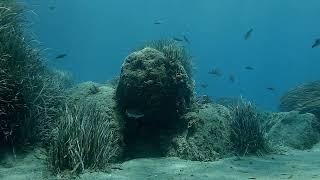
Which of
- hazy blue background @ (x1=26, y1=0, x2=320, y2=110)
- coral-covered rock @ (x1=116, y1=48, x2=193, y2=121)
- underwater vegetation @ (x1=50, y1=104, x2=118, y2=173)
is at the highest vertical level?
hazy blue background @ (x1=26, y1=0, x2=320, y2=110)

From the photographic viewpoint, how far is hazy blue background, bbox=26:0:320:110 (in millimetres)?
116188

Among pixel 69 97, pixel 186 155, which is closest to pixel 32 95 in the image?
pixel 69 97

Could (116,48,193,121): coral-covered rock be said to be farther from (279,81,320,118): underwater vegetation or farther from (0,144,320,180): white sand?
(279,81,320,118): underwater vegetation

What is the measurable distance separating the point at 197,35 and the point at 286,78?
142 feet

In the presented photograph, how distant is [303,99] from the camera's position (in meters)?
16.2

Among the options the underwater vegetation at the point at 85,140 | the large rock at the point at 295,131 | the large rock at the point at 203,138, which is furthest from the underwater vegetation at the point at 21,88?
the large rock at the point at 295,131

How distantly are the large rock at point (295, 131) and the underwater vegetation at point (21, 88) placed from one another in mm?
5714

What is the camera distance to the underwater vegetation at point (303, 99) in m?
14.4

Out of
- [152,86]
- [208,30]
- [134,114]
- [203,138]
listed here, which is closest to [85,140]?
[134,114]

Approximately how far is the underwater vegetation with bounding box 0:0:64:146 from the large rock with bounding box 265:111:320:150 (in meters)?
5.71

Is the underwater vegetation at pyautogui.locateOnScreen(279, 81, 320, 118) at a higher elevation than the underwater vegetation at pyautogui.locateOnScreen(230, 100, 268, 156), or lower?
higher

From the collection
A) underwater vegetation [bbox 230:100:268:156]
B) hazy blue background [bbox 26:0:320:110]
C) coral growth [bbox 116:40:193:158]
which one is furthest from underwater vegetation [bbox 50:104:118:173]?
hazy blue background [bbox 26:0:320:110]

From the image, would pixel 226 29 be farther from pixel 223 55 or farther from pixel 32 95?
pixel 32 95

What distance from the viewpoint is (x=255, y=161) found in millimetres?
8664
